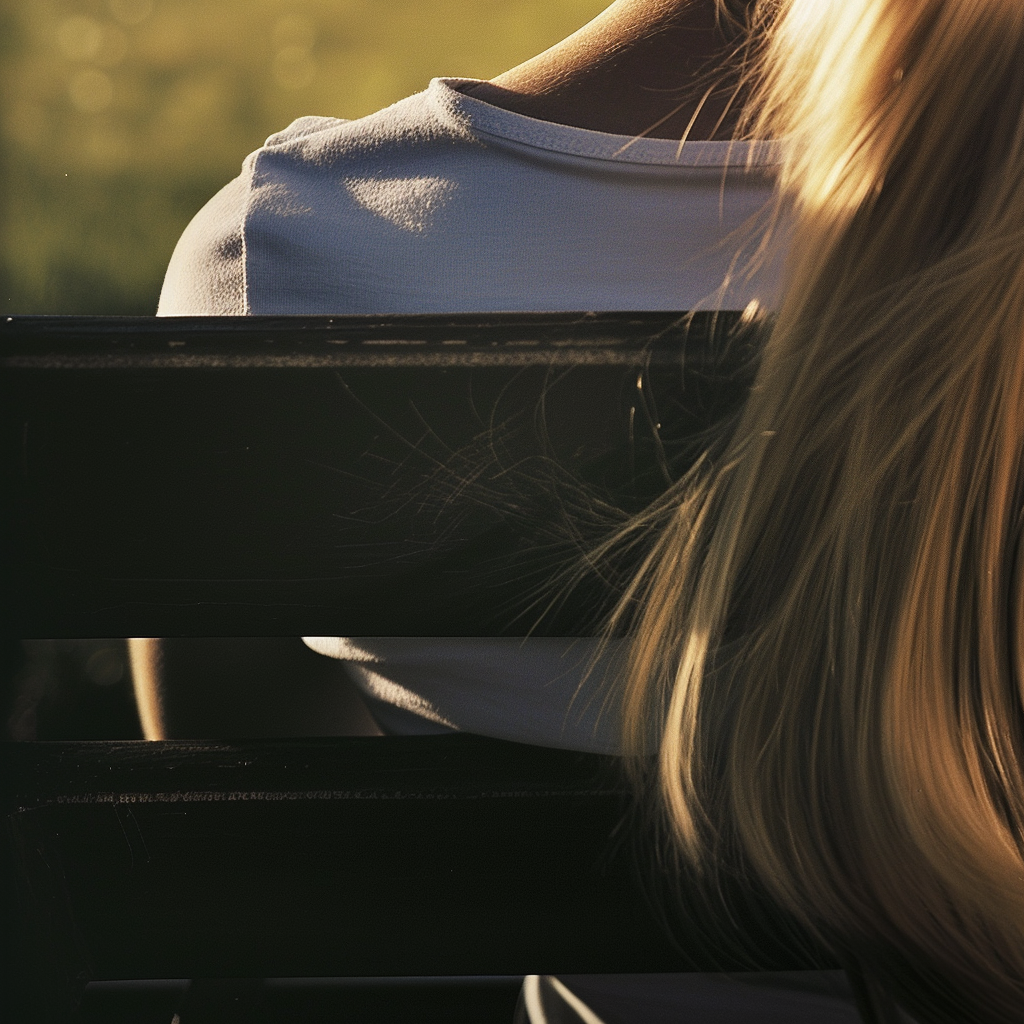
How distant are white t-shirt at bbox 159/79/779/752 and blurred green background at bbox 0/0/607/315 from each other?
5.33m

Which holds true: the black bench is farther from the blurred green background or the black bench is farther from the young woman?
the blurred green background

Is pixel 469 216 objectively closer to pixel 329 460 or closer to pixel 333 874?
pixel 329 460

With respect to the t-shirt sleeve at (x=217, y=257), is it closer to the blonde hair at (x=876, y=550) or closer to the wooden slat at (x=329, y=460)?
the wooden slat at (x=329, y=460)

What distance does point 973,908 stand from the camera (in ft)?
2.90

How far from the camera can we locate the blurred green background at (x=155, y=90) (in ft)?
19.9

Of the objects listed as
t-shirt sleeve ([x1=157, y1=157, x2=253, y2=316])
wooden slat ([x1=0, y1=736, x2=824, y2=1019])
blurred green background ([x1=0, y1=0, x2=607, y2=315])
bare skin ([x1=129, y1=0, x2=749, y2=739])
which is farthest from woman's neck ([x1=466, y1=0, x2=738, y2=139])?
blurred green background ([x1=0, y1=0, x2=607, y2=315])

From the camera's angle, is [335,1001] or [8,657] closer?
[8,657]

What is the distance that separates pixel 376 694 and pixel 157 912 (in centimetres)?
31

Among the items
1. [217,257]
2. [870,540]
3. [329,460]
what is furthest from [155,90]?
[870,540]

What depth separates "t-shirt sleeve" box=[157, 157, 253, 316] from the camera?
0.92 m

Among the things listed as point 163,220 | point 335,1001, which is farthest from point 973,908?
point 163,220

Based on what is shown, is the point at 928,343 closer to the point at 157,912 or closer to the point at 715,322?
the point at 715,322

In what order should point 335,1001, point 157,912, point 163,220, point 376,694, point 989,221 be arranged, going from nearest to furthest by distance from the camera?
point 989,221 → point 157,912 → point 376,694 → point 335,1001 → point 163,220

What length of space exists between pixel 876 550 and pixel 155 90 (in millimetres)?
6433
